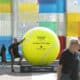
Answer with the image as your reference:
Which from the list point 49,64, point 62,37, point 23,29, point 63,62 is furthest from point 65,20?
point 63,62

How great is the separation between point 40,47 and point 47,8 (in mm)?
6166

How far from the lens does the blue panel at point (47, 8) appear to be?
72.3 feet

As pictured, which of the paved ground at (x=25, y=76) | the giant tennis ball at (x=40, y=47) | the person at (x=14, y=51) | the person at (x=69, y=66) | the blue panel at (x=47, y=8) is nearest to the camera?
the person at (x=69, y=66)

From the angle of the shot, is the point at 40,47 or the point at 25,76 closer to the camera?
the point at 25,76

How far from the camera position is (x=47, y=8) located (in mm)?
22094

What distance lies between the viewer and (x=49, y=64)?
16891 millimetres

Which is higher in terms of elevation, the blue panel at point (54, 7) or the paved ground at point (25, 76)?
the blue panel at point (54, 7)

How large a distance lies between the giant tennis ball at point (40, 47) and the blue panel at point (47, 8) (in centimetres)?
554

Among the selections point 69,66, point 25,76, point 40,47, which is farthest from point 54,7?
point 69,66

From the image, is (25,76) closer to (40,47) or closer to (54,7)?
(40,47)

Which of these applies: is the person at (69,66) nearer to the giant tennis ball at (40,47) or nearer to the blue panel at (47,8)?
the giant tennis ball at (40,47)

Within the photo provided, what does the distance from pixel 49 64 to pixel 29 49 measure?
1.23 metres


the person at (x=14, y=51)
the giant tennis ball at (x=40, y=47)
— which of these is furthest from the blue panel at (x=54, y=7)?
the giant tennis ball at (x=40, y=47)

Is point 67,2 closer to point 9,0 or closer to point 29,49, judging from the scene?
point 9,0
